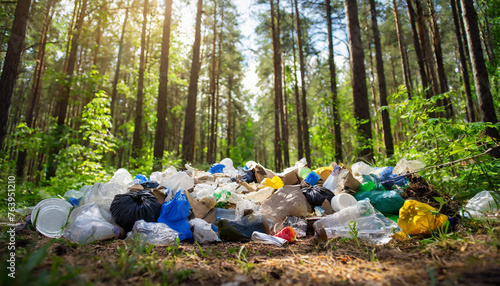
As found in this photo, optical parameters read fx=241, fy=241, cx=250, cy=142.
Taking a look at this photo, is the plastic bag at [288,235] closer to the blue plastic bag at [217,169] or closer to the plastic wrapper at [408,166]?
the plastic wrapper at [408,166]

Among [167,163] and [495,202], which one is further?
[167,163]

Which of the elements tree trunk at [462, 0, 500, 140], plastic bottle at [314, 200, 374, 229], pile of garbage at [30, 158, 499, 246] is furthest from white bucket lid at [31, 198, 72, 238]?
tree trunk at [462, 0, 500, 140]

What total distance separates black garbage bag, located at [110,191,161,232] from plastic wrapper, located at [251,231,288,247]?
111 centimetres

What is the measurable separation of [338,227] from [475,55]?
3662mm

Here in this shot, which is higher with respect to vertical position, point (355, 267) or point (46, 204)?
point (46, 204)

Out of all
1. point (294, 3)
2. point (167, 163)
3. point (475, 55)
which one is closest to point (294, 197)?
point (475, 55)

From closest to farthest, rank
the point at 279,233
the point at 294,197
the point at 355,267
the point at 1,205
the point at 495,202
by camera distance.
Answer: the point at 355,267 < the point at 495,202 < the point at 279,233 < the point at 294,197 < the point at 1,205

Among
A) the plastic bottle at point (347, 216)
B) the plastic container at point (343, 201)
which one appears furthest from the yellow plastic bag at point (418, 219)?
the plastic container at point (343, 201)

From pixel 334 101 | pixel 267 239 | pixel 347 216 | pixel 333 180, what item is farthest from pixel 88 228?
pixel 334 101

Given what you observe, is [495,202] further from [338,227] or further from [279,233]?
[279,233]

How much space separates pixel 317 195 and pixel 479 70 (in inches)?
129

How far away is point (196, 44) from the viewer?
8414 millimetres

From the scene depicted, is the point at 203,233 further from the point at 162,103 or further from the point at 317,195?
the point at 162,103

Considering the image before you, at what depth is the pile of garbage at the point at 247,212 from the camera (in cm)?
213
